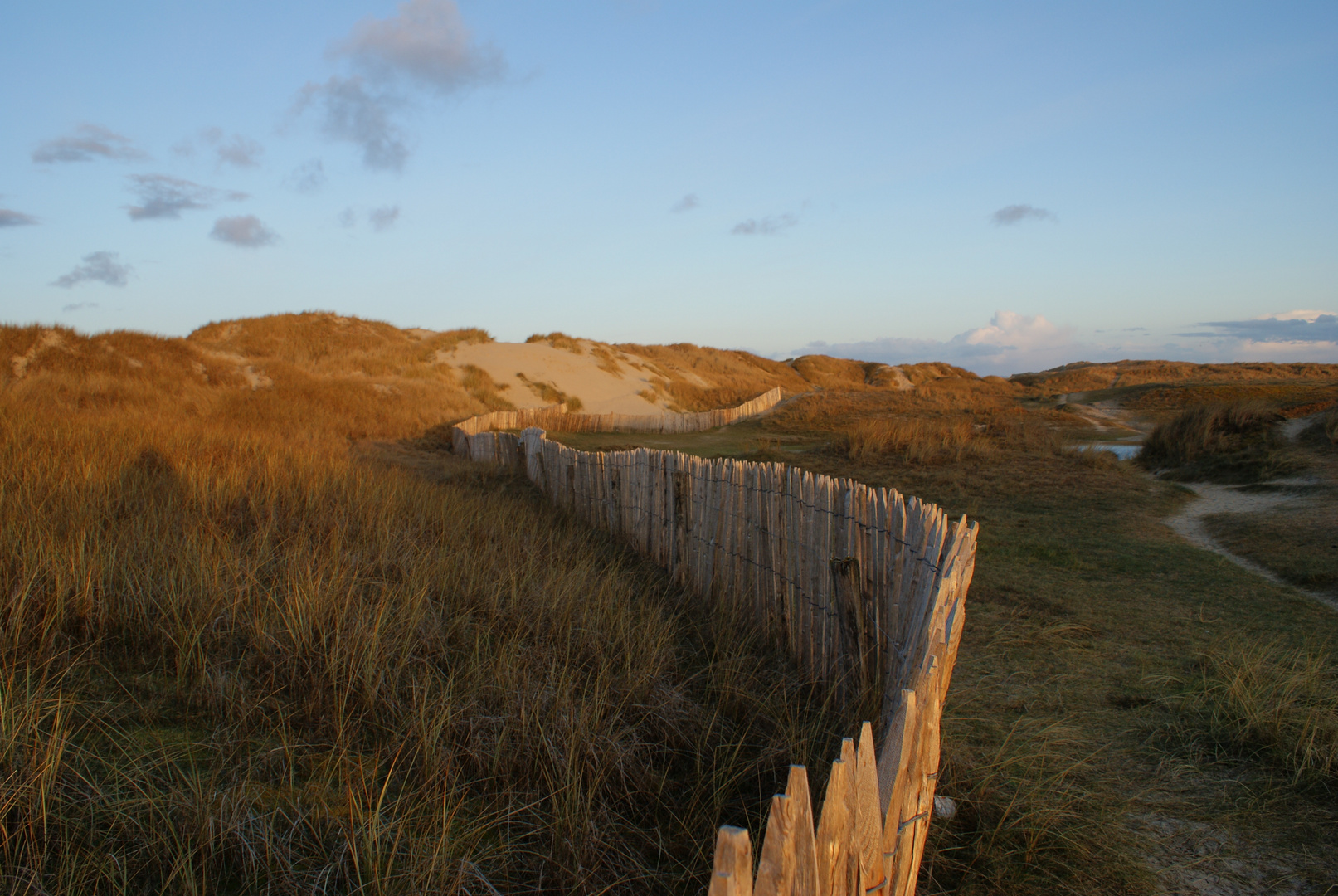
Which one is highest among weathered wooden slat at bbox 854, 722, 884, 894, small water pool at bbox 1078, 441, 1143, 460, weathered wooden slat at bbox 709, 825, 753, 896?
weathered wooden slat at bbox 709, 825, 753, 896

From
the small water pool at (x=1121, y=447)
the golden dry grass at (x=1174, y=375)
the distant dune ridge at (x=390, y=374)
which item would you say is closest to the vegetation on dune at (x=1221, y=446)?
the small water pool at (x=1121, y=447)

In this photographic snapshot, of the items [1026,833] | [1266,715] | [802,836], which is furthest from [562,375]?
[802,836]

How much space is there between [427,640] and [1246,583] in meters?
6.54

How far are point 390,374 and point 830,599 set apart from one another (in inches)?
958

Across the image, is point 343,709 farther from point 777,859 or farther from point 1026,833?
point 1026,833

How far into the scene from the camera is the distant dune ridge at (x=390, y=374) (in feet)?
50.5

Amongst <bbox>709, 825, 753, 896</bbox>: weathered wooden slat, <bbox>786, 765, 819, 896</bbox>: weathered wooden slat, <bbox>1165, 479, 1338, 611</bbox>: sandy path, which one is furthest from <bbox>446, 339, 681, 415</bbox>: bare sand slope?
<bbox>709, 825, 753, 896</bbox>: weathered wooden slat

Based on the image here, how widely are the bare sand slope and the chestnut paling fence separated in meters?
20.0

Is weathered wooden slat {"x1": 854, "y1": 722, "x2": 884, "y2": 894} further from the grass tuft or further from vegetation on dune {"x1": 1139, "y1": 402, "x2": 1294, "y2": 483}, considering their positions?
vegetation on dune {"x1": 1139, "y1": 402, "x2": 1294, "y2": 483}

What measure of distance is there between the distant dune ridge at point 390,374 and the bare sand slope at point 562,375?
0.29ft

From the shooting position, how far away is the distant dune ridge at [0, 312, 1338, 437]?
15391mm

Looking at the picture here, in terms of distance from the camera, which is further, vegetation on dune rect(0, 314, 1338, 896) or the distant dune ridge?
the distant dune ridge

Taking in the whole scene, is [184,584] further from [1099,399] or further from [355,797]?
[1099,399]

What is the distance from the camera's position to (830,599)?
3693 millimetres
